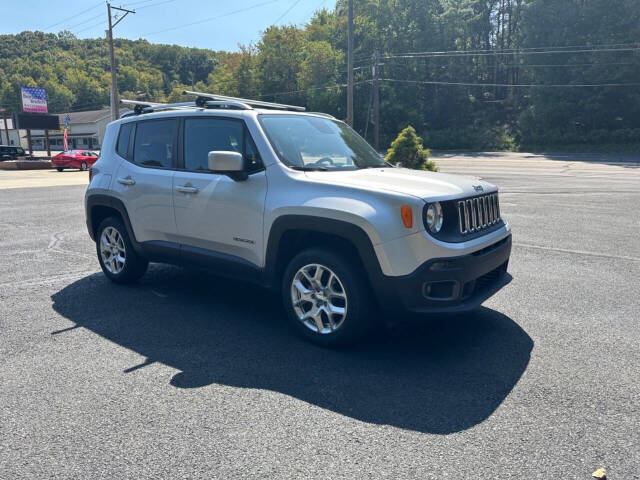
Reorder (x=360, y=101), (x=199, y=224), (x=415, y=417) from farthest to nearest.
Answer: (x=360, y=101) < (x=199, y=224) < (x=415, y=417)

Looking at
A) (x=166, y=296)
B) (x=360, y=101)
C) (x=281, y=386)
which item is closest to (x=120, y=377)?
(x=281, y=386)

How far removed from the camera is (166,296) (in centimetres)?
575

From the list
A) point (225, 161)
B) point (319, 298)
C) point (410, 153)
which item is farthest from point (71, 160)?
point (319, 298)

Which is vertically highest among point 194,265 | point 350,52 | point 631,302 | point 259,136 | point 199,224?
point 350,52

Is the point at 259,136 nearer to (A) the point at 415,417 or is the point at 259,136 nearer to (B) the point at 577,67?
(A) the point at 415,417

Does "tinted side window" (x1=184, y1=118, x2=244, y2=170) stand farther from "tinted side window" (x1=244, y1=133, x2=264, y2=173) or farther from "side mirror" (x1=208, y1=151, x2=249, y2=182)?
"side mirror" (x1=208, y1=151, x2=249, y2=182)

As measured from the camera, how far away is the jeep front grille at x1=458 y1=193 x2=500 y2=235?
4.11 m

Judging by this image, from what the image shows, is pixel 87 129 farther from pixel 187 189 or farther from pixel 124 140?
pixel 187 189

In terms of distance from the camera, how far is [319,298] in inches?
167

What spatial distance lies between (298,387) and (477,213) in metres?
2.05

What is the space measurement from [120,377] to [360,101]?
195ft

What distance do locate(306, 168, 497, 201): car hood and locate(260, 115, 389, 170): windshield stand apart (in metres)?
0.24


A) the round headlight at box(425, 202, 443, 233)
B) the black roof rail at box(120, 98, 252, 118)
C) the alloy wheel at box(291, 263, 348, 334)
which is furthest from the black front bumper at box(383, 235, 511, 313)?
the black roof rail at box(120, 98, 252, 118)

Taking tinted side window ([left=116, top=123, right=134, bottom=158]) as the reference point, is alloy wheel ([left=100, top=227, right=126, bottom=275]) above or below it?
below
